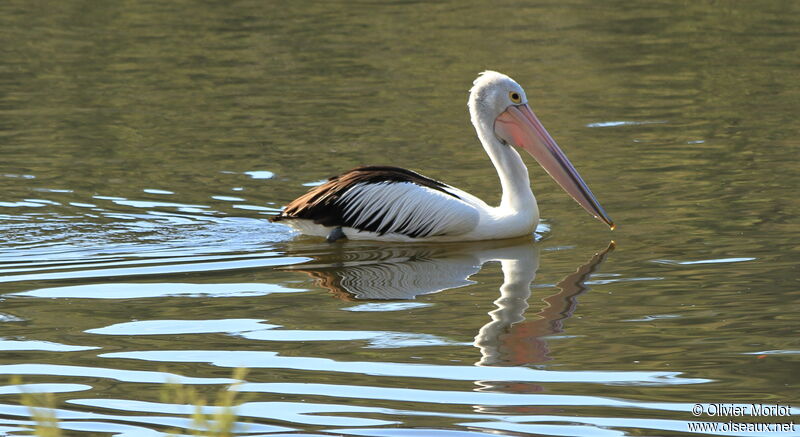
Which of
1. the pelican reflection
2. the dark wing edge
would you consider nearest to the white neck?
the pelican reflection

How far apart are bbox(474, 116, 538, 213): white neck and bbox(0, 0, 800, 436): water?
0.26m

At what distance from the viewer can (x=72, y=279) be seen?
6.61m

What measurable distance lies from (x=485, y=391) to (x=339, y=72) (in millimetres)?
9128

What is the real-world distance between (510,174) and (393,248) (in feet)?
2.68

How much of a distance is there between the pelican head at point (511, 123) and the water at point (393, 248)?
0.41m

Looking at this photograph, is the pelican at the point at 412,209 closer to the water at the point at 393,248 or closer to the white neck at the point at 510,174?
the white neck at the point at 510,174

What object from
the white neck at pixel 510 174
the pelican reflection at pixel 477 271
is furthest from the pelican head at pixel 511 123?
the pelican reflection at pixel 477 271

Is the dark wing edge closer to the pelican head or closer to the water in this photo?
the water

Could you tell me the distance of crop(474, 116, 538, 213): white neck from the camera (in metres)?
7.61

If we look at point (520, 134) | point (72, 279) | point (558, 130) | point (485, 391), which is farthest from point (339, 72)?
point (485, 391)

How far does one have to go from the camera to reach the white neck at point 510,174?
761 centimetres

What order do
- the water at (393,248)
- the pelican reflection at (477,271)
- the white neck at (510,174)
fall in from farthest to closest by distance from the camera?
the white neck at (510,174) < the pelican reflection at (477,271) < the water at (393,248)

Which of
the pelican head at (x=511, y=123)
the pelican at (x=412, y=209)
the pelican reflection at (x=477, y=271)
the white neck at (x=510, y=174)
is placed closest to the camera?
the pelican reflection at (x=477, y=271)

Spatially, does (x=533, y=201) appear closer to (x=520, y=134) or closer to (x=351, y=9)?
(x=520, y=134)
